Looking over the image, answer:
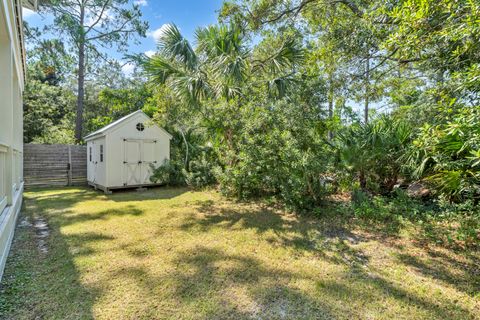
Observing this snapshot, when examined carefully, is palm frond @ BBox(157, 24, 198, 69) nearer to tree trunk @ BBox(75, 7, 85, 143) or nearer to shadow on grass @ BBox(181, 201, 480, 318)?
A: shadow on grass @ BBox(181, 201, 480, 318)

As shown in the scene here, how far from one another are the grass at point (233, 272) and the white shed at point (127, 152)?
10.9ft

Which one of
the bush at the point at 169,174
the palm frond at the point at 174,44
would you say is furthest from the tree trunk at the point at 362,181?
the bush at the point at 169,174

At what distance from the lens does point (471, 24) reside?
2.31 m

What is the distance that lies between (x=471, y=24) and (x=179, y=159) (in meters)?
9.11

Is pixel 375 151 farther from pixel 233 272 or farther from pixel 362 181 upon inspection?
pixel 233 272

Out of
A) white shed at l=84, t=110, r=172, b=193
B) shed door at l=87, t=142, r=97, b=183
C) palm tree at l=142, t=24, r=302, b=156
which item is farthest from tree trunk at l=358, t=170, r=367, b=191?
shed door at l=87, t=142, r=97, b=183

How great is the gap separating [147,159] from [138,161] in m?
0.33

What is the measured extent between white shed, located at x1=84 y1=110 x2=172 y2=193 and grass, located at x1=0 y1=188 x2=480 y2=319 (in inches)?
131

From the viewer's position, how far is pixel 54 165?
9.80m

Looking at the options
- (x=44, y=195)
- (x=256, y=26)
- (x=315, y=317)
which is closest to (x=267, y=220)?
(x=315, y=317)

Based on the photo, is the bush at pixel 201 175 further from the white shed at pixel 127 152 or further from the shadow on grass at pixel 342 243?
the shadow on grass at pixel 342 243

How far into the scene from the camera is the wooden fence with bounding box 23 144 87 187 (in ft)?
30.6

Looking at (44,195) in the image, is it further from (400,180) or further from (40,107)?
(400,180)

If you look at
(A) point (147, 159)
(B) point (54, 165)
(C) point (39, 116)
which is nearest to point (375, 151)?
(A) point (147, 159)
